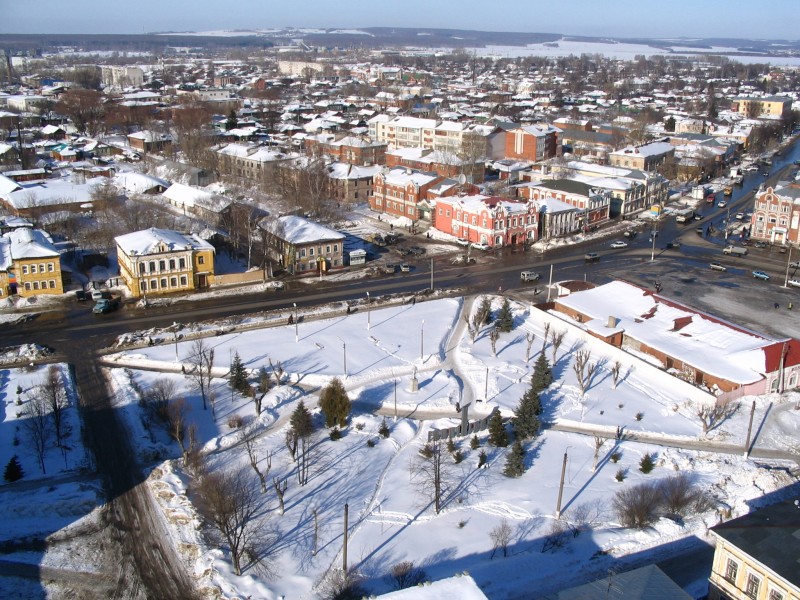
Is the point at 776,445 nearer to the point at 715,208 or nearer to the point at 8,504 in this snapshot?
the point at 8,504

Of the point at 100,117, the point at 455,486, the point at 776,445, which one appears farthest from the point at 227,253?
the point at 100,117

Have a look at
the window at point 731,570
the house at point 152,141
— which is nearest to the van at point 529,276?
the window at point 731,570

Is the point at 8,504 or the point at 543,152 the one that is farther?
the point at 543,152

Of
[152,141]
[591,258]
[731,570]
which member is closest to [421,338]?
[591,258]

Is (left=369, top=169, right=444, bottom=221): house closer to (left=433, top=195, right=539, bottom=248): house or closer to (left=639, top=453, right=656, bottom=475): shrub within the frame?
(left=433, top=195, right=539, bottom=248): house

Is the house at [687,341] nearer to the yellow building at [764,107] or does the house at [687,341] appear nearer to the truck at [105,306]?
the truck at [105,306]

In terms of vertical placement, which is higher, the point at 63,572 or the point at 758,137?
the point at 758,137
